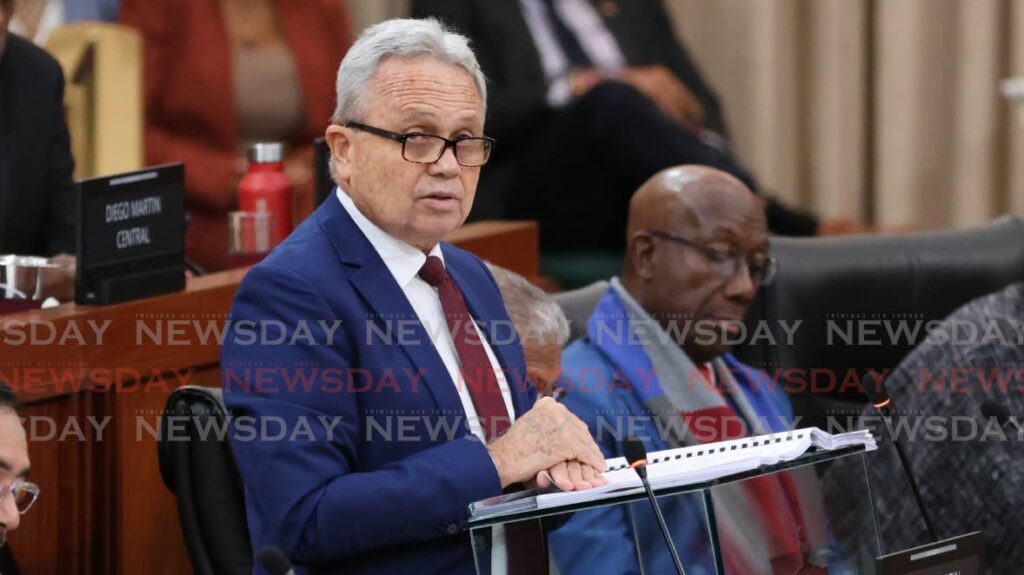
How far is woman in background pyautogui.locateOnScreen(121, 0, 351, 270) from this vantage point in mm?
3523

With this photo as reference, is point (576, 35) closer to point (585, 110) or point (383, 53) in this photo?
point (585, 110)

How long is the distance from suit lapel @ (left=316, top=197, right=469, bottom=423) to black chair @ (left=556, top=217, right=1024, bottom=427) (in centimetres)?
126

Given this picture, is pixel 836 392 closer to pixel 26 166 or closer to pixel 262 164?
pixel 262 164

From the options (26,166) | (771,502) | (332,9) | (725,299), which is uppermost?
(332,9)

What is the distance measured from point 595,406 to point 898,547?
585 millimetres

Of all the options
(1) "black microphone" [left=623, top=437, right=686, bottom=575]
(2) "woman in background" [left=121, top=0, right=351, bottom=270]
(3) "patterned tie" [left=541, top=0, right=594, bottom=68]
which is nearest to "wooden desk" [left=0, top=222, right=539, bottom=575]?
(1) "black microphone" [left=623, top=437, right=686, bottom=575]

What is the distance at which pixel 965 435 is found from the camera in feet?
8.11

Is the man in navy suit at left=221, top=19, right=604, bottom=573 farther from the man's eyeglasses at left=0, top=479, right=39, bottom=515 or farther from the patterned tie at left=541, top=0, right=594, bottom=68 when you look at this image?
the patterned tie at left=541, top=0, right=594, bottom=68

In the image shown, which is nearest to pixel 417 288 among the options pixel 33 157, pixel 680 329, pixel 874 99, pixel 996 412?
pixel 680 329

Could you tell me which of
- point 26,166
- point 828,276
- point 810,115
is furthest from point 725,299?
point 810,115

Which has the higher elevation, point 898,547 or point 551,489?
point 551,489

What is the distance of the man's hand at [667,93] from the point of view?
4.06 m

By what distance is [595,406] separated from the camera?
2285 millimetres

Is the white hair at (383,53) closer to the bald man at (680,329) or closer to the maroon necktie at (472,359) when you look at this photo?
the maroon necktie at (472,359)
